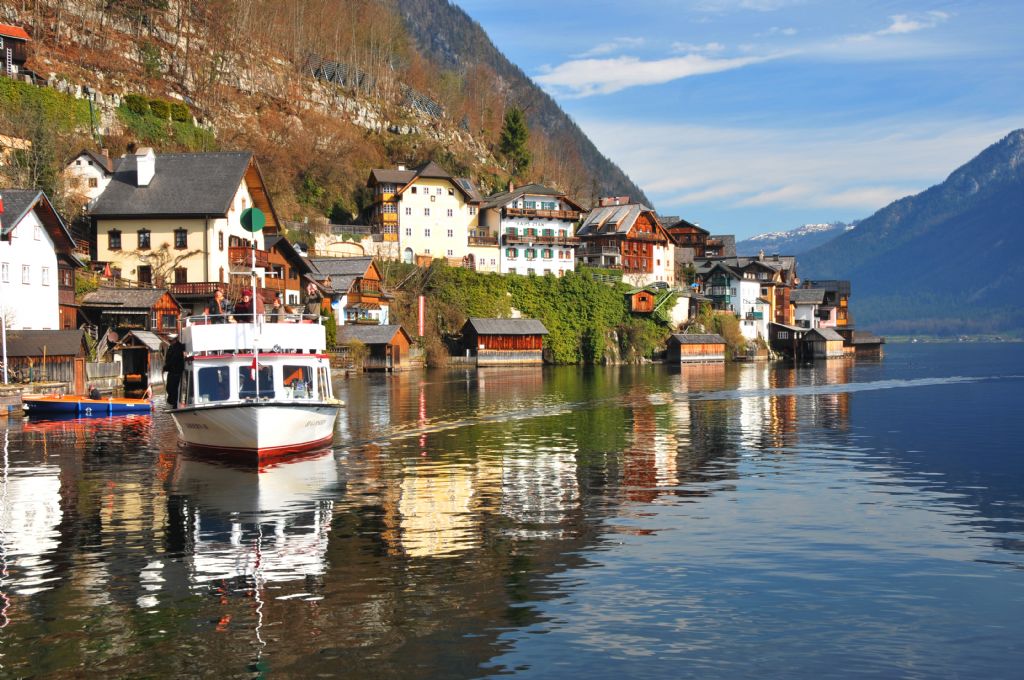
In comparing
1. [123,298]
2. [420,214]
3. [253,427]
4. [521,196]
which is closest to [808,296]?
[521,196]

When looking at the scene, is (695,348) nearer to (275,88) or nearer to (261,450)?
(275,88)

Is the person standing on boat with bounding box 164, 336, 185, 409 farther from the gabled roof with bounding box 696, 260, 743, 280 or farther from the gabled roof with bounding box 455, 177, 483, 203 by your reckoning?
the gabled roof with bounding box 696, 260, 743, 280

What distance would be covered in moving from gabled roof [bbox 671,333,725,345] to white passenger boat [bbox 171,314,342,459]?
10757 centimetres

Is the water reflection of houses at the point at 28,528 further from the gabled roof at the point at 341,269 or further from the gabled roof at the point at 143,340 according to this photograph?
the gabled roof at the point at 341,269

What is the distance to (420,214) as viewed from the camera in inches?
5477

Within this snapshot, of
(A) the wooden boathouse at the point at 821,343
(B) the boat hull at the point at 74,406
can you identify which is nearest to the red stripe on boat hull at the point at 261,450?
(B) the boat hull at the point at 74,406

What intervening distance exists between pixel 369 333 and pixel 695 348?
5377 cm

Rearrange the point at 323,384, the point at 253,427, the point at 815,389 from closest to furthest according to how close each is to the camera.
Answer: the point at 253,427
the point at 323,384
the point at 815,389

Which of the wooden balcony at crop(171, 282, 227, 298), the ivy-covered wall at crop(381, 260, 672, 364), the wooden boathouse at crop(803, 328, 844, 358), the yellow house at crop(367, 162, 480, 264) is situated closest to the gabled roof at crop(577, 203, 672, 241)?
the ivy-covered wall at crop(381, 260, 672, 364)

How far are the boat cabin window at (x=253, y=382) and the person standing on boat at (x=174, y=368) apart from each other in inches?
203

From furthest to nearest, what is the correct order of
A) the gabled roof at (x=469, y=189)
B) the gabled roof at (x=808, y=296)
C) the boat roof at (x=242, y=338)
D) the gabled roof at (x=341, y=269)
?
1. the gabled roof at (x=808, y=296)
2. the gabled roof at (x=469, y=189)
3. the gabled roof at (x=341, y=269)
4. the boat roof at (x=242, y=338)

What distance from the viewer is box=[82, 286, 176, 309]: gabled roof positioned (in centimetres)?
7756

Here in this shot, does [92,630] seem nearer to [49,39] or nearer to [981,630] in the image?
[981,630]

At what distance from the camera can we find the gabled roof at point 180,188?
90250mm
